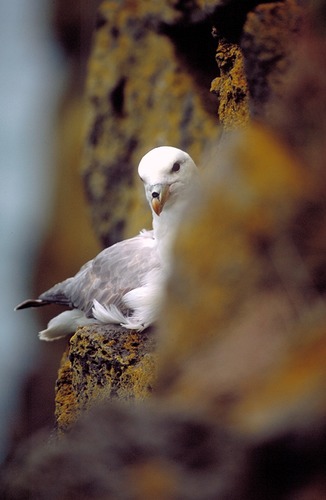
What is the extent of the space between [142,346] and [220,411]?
49.8 inches

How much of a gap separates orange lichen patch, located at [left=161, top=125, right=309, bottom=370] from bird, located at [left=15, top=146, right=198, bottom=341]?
1099 millimetres

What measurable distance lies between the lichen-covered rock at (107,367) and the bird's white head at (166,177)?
1.60 ft

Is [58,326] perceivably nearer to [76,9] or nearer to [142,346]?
[142,346]

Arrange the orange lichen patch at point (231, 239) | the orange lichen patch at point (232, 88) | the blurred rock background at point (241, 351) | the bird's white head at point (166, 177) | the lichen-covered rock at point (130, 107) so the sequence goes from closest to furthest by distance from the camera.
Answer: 1. the blurred rock background at point (241, 351)
2. the orange lichen patch at point (231, 239)
3. the orange lichen patch at point (232, 88)
4. the bird's white head at point (166, 177)
5. the lichen-covered rock at point (130, 107)

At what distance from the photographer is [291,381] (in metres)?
1.89

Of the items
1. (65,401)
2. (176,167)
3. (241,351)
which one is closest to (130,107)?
(176,167)

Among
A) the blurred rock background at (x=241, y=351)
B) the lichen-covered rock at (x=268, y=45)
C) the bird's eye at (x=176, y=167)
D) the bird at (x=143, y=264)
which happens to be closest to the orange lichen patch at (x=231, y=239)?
the blurred rock background at (x=241, y=351)

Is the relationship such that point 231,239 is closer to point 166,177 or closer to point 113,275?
point 166,177

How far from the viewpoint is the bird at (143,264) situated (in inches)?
135

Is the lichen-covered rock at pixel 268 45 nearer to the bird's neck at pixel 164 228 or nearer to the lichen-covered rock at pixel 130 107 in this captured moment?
the bird's neck at pixel 164 228

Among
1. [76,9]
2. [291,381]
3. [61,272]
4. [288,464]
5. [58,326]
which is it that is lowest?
[288,464]

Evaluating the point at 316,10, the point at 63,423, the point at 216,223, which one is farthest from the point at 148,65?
the point at 216,223

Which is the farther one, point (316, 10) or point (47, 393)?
point (47, 393)

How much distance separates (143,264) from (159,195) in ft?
0.92
